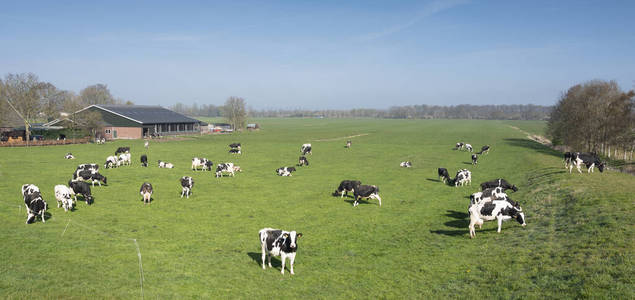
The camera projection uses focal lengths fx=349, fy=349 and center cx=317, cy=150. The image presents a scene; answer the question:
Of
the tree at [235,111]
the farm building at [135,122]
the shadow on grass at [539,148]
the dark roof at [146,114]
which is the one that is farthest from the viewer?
the tree at [235,111]

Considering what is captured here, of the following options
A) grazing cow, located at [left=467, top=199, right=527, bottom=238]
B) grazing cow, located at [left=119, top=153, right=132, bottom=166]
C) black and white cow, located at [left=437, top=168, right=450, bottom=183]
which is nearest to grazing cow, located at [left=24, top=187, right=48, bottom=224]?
grazing cow, located at [left=119, top=153, right=132, bottom=166]

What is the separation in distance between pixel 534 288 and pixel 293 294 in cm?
734

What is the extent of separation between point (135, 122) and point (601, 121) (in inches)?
3325

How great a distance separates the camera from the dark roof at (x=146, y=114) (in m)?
76.1

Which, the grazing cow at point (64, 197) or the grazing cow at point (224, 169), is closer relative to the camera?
the grazing cow at point (64, 197)

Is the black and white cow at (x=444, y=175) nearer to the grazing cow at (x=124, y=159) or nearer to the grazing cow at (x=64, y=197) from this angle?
the grazing cow at (x=64, y=197)

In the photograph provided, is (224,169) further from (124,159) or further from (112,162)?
(124,159)

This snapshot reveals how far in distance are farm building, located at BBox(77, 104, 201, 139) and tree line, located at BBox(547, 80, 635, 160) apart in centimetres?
7875

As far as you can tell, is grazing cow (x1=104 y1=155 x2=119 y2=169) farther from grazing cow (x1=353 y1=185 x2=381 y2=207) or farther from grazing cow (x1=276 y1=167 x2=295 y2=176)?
grazing cow (x1=353 y1=185 x2=381 y2=207)

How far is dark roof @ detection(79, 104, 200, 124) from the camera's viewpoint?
250 feet

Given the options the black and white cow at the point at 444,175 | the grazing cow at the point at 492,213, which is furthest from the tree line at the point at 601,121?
the grazing cow at the point at 492,213

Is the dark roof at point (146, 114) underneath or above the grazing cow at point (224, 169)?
above

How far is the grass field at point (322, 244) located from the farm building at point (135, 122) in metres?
49.9

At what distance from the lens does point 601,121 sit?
5319cm
